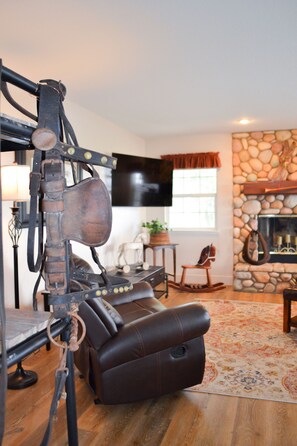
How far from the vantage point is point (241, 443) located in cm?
212

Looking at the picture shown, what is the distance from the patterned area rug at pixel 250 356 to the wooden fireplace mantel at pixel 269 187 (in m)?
1.92

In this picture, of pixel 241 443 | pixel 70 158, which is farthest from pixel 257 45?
pixel 241 443

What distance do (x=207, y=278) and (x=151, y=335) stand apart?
3.73 m

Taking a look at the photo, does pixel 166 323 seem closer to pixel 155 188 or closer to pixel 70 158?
pixel 70 158

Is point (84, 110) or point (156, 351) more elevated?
point (84, 110)

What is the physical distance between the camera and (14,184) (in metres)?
2.66

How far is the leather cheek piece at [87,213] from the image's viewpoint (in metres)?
0.83

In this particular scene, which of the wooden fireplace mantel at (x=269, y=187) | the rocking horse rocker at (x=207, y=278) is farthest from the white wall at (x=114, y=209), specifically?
the wooden fireplace mantel at (x=269, y=187)

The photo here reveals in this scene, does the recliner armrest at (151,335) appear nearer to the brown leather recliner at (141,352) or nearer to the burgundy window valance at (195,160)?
the brown leather recliner at (141,352)

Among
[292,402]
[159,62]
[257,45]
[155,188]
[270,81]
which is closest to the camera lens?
[292,402]

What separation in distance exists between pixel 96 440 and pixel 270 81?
3334mm

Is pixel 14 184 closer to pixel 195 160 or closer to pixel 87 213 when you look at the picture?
pixel 87 213

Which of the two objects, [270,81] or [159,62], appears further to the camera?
[270,81]

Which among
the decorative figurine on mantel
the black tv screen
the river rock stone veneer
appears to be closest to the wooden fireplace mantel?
the river rock stone veneer
